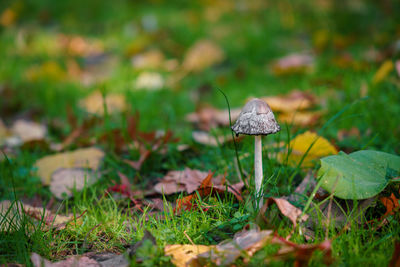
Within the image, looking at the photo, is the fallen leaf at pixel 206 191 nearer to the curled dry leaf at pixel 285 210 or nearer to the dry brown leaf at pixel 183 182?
the dry brown leaf at pixel 183 182

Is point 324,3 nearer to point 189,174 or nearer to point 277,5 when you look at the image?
point 277,5

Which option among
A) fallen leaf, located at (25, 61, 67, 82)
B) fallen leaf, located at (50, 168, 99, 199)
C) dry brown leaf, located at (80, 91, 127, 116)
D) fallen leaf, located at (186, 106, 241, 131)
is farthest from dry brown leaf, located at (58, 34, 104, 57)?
fallen leaf, located at (50, 168, 99, 199)

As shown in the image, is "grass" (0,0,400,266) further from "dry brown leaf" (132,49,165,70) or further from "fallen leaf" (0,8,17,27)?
"dry brown leaf" (132,49,165,70)

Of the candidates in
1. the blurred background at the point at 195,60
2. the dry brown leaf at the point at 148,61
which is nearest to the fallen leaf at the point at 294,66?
the blurred background at the point at 195,60

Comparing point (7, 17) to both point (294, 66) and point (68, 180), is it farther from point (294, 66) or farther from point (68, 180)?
point (68, 180)

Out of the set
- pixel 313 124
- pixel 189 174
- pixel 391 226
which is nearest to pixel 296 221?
pixel 391 226

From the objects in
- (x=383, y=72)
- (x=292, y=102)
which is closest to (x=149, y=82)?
(x=292, y=102)

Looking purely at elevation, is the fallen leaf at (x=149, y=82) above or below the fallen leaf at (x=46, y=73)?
below
